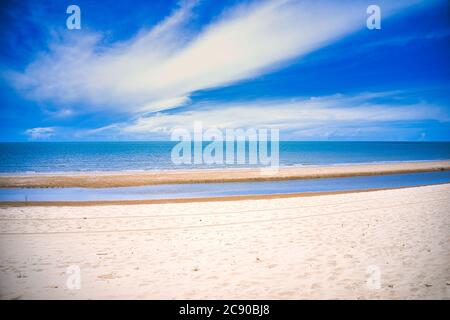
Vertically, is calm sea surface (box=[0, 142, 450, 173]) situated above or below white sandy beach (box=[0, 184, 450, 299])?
above

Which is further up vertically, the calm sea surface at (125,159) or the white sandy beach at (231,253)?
the calm sea surface at (125,159)

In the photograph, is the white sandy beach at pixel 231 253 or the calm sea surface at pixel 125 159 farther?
the calm sea surface at pixel 125 159

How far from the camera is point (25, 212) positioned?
12.8 meters

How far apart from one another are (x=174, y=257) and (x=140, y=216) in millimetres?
5318

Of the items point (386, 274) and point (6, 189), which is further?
point (6, 189)

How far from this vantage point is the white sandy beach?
532 cm

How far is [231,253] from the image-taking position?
286 inches

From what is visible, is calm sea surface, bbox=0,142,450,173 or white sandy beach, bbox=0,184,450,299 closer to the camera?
white sandy beach, bbox=0,184,450,299

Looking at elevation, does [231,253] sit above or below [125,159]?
below

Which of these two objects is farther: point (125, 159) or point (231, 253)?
point (125, 159)

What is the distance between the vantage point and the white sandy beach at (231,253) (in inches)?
210
